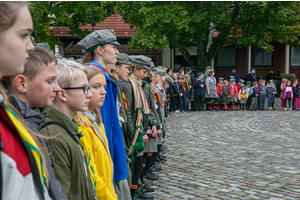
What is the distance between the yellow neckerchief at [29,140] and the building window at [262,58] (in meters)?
34.7

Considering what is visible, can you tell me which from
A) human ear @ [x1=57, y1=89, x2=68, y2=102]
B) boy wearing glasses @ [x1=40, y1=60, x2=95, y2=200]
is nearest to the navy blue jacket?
boy wearing glasses @ [x1=40, y1=60, x2=95, y2=200]

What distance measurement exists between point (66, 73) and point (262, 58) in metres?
34.0

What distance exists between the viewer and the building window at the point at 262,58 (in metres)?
34.3

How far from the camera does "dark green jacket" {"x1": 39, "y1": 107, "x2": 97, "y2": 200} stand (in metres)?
2.23

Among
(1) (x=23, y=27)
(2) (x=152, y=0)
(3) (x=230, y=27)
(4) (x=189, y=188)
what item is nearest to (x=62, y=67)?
(1) (x=23, y=27)

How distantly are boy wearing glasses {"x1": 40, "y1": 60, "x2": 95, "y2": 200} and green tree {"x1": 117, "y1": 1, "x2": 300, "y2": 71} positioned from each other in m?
20.9

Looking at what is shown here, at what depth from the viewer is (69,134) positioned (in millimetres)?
2373

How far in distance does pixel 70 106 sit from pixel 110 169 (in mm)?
693

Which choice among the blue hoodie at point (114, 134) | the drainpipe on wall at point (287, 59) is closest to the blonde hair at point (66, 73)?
the blue hoodie at point (114, 134)

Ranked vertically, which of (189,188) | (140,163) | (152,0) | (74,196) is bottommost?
(189,188)

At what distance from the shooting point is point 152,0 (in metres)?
23.9

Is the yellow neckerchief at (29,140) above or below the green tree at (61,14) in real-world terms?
below

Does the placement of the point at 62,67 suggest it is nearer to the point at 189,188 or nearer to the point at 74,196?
the point at 74,196

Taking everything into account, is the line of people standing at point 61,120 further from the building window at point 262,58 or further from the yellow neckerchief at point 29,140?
the building window at point 262,58
